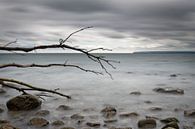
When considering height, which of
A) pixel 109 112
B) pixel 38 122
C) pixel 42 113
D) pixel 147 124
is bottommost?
pixel 42 113

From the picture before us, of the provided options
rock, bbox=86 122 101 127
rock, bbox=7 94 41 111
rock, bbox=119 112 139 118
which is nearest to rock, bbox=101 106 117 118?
rock, bbox=119 112 139 118

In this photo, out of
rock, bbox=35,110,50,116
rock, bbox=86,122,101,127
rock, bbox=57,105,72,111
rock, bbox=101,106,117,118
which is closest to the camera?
rock, bbox=86,122,101,127

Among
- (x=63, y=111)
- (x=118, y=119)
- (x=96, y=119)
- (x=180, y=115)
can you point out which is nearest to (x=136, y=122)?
(x=118, y=119)

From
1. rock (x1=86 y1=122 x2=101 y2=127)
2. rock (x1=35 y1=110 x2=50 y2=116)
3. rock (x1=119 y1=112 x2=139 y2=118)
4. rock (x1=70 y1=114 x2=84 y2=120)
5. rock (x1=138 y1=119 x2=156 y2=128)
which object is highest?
rock (x1=138 y1=119 x2=156 y2=128)

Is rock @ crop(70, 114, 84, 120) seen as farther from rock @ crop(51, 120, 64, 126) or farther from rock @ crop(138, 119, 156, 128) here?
rock @ crop(138, 119, 156, 128)

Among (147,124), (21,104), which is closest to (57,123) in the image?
(21,104)

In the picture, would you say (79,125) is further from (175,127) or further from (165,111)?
(165,111)

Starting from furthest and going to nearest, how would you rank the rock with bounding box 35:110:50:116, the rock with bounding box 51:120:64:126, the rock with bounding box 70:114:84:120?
the rock with bounding box 35:110:50:116 < the rock with bounding box 70:114:84:120 < the rock with bounding box 51:120:64:126

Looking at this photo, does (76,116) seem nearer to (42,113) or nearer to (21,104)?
(42,113)

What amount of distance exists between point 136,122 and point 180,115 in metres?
3.46

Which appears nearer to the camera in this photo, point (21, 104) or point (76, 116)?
point (76, 116)

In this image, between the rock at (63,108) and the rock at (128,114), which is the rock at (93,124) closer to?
the rock at (128,114)

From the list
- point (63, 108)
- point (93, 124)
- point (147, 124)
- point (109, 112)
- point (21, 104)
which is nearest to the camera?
point (147, 124)

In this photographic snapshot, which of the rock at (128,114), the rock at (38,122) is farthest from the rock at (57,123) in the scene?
the rock at (128,114)
